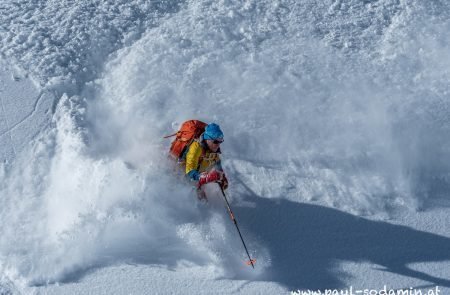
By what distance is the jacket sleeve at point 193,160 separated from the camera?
24.0ft

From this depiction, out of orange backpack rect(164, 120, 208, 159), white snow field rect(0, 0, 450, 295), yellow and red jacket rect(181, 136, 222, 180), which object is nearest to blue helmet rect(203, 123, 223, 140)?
yellow and red jacket rect(181, 136, 222, 180)

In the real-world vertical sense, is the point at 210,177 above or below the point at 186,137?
below

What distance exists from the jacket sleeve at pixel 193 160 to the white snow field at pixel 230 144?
2.19ft

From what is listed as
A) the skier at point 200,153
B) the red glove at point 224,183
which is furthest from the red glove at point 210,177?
the red glove at point 224,183

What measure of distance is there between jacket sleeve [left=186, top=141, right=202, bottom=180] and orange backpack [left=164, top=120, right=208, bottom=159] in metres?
0.32

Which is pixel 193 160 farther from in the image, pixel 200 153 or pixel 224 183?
pixel 224 183

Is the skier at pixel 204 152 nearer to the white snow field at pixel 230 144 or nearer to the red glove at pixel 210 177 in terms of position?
the red glove at pixel 210 177

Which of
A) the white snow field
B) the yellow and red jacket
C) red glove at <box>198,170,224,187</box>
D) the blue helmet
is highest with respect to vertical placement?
the blue helmet

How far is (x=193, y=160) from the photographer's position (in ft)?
Result: 24.1

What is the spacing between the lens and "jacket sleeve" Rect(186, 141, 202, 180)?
732 cm

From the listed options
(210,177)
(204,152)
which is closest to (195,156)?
(204,152)

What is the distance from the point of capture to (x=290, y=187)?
27.7 ft

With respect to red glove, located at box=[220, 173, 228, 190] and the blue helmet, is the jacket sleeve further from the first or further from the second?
red glove, located at box=[220, 173, 228, 190]

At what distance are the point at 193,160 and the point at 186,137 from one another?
516 millimetres
